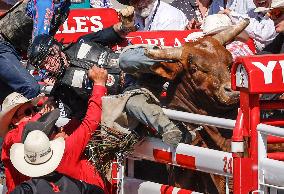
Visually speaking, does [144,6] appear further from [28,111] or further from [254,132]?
[254,132]

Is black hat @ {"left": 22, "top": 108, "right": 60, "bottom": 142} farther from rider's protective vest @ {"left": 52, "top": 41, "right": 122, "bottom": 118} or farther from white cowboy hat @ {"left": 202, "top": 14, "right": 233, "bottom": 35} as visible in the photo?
white cowboy hat @ {"left": 202, "top": 14, "right": 233, "bottom": 35}

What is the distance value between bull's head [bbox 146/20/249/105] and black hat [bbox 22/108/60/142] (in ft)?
2.75

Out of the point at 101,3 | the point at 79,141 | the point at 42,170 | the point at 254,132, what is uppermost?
the point at 101,3

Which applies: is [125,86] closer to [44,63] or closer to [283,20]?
[44,63]

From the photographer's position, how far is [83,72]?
686cm

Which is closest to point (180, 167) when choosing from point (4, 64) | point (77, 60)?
point (77, 60)

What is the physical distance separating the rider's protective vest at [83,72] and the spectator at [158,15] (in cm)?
218

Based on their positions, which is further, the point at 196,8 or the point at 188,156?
the point at 196,8

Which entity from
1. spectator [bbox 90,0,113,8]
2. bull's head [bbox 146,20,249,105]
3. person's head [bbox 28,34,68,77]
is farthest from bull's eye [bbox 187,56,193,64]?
spectator [bbox 90,0,113,8]

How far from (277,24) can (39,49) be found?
1.77 meters

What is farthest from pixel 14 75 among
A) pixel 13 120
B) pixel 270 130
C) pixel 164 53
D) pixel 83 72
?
pixel 270 130

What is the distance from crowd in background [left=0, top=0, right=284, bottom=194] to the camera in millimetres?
5855

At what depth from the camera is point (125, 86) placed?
679 centimetres

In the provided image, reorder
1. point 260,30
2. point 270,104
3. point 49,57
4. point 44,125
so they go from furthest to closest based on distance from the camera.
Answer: point 260,30 < point 49,57 < point 44,125 < point 270,104
